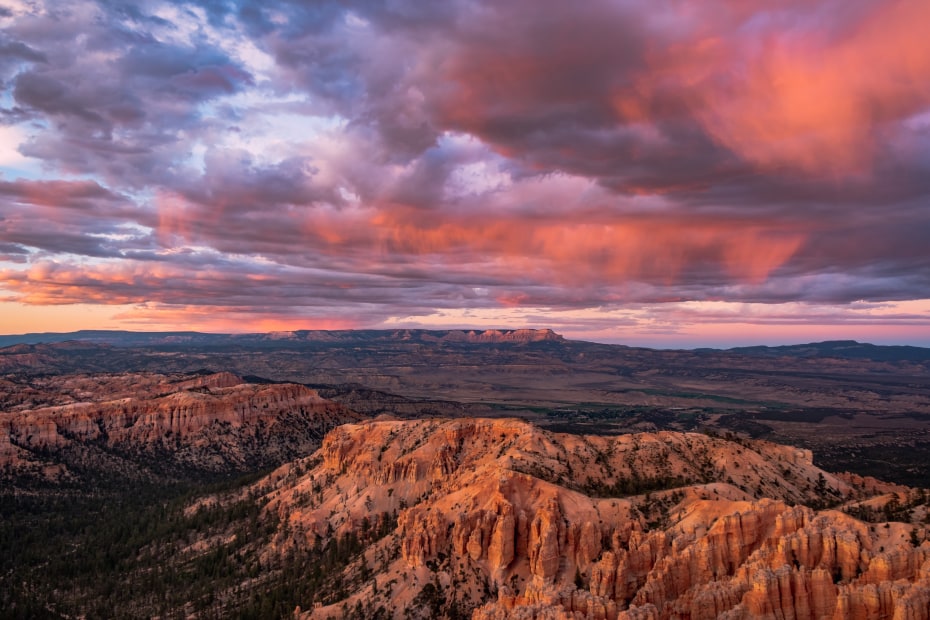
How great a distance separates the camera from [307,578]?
12950 cm

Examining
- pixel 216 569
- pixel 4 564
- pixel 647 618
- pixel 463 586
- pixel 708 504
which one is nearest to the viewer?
pixel 647 618

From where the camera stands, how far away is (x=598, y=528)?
9638 centimetres

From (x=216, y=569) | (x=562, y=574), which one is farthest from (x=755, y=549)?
(x=216, y=569)

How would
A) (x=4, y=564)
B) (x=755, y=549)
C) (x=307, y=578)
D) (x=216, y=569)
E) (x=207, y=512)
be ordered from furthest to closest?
1. (x=207, y=512)
2. (x=4, y=564)
3. (x=216, y=569)
4. (x=307, y=578)
5. (x=755, y=549)

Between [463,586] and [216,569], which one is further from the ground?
[463,586]

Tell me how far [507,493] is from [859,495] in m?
83.0

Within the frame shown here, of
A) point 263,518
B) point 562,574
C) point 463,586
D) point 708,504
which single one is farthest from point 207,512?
point 708,504

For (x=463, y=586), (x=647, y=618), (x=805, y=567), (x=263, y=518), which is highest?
(x=805, y=567)

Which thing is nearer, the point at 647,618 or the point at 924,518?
the point at 647,618

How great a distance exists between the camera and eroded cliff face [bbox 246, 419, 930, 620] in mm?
69188

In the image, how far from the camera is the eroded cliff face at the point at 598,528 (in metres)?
69.2

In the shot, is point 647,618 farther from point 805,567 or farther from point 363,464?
point 363,464

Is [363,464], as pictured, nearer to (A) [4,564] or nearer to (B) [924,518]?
(A) [4,564]

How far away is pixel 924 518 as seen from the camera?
8288cm
